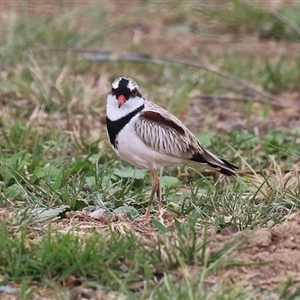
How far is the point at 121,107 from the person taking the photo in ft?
16.7

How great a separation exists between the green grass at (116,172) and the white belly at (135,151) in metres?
0.28

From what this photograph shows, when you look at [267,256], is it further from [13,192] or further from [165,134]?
[13,192]

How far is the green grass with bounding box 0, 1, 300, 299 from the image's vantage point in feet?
13.5

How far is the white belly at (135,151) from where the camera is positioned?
4996mm

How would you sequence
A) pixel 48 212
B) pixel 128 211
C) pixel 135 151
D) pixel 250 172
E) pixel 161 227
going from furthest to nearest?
pixel 250 172
pixel 128 211
pixel 135 151
pixel 48 212
pixel 161 227

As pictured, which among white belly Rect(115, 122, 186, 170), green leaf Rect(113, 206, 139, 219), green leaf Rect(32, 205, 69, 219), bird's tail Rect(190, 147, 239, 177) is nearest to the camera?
→ green leaf Rect(32, 205, 69, 219)

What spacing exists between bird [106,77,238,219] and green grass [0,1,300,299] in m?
0.22

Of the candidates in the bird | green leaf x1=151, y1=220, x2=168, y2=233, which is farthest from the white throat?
green leaf x1=151, y1=220, x2=168, y2=233

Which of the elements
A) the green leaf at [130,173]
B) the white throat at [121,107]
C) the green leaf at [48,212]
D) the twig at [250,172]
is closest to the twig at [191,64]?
the twig at [250,172]

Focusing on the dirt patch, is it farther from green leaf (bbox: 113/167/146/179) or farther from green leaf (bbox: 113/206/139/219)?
green leaf (bbox: 113/167/146/179)

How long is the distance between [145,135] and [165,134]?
0.56ft

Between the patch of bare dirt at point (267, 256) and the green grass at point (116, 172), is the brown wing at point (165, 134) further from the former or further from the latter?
the patch of bare dirt at point (267, 256)

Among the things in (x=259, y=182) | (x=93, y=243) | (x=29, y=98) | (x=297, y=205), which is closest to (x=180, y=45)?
(x=29, y=98)

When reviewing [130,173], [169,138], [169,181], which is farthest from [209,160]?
[130,173]
